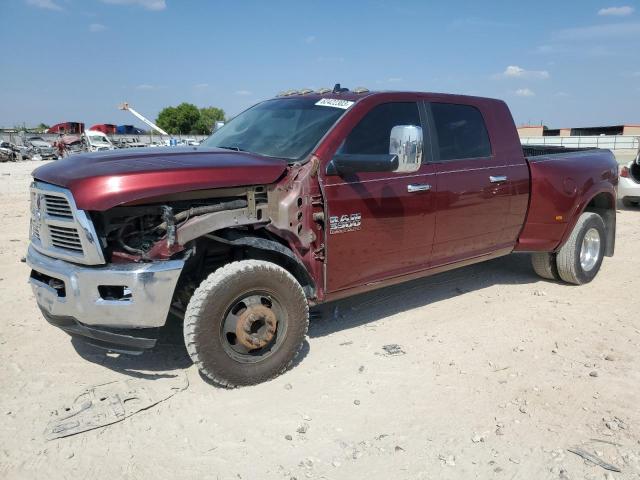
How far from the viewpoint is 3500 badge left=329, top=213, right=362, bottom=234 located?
371cm

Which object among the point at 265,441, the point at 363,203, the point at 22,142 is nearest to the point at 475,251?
the point at 363,203

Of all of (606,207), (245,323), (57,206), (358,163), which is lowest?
(245,323)

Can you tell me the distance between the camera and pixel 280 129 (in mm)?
4195

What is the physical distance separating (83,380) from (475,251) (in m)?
3.40

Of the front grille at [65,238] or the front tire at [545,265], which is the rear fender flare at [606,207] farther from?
the front grille at [65,238]

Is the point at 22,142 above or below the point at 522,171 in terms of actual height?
above

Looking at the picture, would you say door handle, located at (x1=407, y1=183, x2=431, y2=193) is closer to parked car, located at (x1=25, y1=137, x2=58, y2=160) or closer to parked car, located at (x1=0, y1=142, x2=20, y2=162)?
parked car, located at (x1=0, y1=142, x2=20, y2=162)

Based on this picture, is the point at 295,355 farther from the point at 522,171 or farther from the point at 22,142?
the point at 22,142

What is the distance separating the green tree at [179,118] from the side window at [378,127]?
75.6m

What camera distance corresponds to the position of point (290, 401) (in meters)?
3.38

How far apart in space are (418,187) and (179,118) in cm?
7763

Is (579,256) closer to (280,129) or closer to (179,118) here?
(280,129)

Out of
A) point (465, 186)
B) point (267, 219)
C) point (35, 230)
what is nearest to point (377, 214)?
point (267, 219)

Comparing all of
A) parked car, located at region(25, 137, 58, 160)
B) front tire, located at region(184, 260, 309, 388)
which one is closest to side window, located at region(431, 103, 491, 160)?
front tire, located at region(184, 260, 309, 388)
